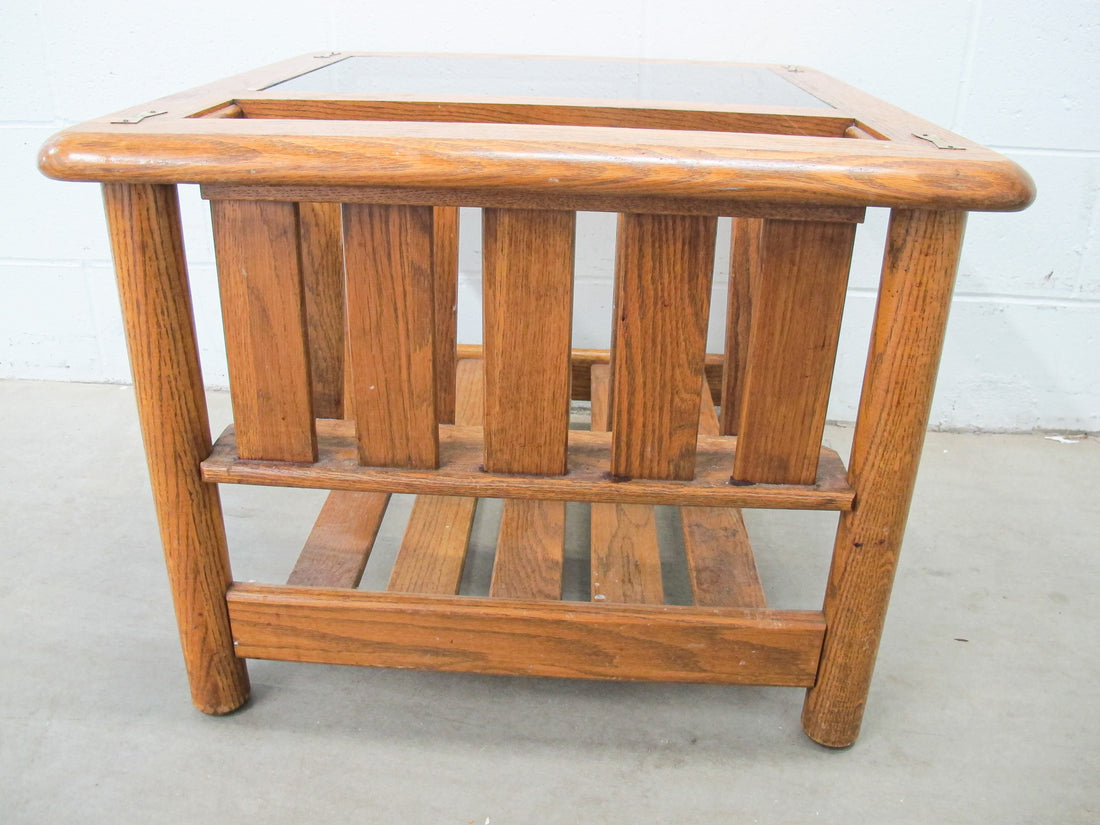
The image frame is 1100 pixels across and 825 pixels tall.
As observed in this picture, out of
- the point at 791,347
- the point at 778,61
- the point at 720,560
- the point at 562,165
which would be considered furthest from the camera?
the point at 778,61

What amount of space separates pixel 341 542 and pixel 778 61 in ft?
3.85

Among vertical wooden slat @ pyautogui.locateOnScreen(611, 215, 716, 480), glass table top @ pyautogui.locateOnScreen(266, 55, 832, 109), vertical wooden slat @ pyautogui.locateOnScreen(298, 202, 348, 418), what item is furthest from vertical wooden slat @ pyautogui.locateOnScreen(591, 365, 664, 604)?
glass table top @ pyautogui.locateOnScreen(266, 55, 832, 109)

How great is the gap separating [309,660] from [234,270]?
0.47 meters

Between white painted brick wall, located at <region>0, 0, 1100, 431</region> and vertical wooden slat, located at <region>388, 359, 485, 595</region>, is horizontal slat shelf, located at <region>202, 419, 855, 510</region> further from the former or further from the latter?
white painted brick wall, located at <region>0, 0, 1100, 431</region>

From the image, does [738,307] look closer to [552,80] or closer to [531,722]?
[552,80]

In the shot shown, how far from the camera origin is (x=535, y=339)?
95cm

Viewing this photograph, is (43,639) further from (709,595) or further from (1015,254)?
(1015,254)

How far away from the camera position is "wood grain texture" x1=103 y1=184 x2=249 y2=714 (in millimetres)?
908

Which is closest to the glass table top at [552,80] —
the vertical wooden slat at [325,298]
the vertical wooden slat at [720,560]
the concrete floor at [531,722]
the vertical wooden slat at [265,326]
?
the vertical wooden slat at [325,298]

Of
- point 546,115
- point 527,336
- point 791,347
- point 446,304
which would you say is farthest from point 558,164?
point 446,304

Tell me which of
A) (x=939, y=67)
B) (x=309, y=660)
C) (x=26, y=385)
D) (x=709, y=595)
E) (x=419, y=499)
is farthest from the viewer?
(x=26, y=385)

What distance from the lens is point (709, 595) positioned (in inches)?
48.2

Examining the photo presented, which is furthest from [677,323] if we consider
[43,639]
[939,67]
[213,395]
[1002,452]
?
[213,395]

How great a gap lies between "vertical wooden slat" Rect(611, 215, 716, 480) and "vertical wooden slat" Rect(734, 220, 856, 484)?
0.05 m
